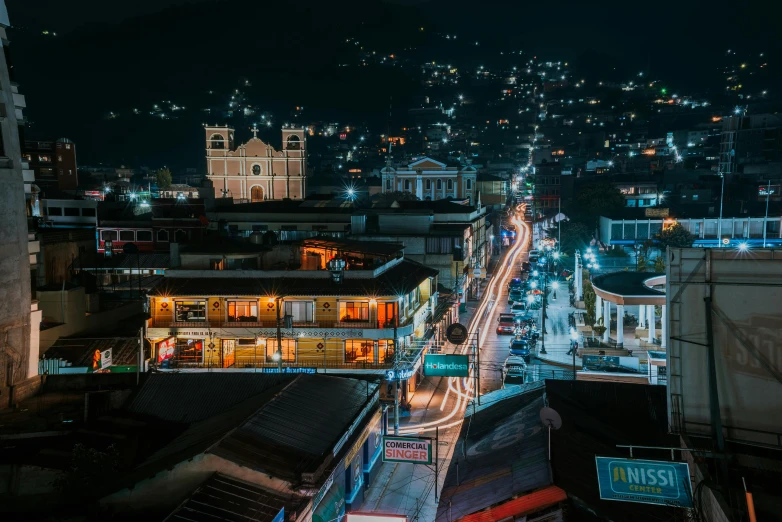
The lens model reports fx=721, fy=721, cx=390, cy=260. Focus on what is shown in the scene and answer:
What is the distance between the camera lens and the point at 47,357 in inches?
A: 1048

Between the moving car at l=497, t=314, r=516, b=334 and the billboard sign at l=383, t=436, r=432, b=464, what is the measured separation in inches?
1004

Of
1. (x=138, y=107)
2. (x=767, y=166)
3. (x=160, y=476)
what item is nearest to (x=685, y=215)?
(x=767, y=166)

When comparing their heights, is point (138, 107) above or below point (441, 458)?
above

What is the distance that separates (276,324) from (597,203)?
52.7 metres

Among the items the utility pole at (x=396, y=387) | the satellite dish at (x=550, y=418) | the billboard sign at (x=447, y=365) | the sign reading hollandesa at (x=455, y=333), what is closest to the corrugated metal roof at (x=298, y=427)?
the utility pole at (x=396, y=387)

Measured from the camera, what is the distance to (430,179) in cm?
8631

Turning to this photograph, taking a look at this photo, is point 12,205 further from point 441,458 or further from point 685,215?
point 685,215

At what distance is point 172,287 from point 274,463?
15.3 meters

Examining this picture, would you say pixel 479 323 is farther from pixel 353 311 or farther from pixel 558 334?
pixel 353 311

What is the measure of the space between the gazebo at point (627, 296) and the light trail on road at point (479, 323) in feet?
22.8

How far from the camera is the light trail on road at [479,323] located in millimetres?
27531

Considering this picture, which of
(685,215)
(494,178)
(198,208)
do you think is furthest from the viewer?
(494,178)

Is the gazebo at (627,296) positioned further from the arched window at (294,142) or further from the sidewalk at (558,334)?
Result: the arched window at (294,142)

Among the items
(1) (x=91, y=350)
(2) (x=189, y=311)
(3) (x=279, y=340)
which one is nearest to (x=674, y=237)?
(3) (x=279, y=340)
